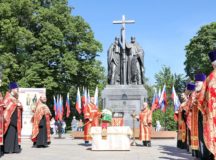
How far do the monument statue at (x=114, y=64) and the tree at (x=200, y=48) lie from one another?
85.8 feet

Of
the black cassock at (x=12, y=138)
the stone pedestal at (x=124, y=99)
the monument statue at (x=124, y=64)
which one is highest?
the monument statue at (x=124, y=64)

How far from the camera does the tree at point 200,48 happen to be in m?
49.6

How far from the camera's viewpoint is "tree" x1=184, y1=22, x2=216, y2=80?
49.6 m

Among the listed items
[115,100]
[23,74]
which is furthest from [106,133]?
[23,74]

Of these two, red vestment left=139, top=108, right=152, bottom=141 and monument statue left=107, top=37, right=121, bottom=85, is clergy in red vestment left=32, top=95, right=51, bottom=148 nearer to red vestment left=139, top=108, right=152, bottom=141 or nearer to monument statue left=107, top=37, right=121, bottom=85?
red vestment left=139, top=108, right=152, bottom=141

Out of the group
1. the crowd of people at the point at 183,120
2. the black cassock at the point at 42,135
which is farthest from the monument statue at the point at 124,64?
the black cassock at the point at 42,135

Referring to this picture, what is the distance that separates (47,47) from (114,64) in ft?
53.5

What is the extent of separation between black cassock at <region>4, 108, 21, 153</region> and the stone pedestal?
10047mm

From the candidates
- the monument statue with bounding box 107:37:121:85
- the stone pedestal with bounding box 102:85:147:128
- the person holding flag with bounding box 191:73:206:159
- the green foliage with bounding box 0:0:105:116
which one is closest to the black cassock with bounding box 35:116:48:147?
the person holding flag with bounding box 191:73:206:159

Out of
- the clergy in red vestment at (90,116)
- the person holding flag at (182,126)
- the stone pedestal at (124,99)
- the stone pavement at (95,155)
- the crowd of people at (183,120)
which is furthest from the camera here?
the stone pedestal at (124,99)

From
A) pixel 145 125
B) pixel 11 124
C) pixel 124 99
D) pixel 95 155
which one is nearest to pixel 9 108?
pixel 11 124

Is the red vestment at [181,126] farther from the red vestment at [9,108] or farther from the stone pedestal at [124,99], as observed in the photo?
the stone pedestal at [124,99]

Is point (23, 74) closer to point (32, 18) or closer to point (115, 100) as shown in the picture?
point (32, 18)

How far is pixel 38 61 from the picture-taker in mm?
39906
